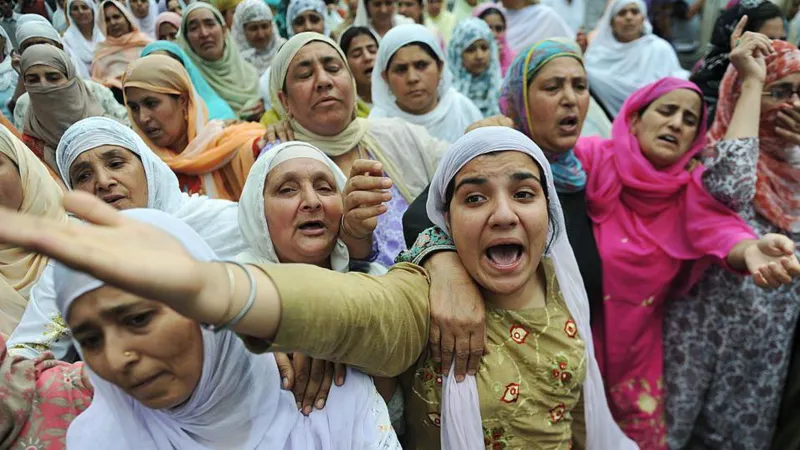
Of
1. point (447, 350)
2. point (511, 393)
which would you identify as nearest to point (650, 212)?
point (511, 393)

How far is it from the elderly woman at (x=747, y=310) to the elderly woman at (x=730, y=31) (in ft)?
1.69

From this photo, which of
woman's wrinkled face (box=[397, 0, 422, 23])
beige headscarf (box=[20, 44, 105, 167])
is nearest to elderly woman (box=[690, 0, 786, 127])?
beige headscarf (box=[20, 44, 105, 167])

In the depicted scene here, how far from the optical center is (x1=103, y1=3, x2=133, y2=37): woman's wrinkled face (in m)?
4.37

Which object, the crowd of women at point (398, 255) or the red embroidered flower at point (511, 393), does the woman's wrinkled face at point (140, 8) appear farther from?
the red embroidered flower at point (511, 393)

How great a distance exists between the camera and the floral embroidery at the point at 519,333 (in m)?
1.48

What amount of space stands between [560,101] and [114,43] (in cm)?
395

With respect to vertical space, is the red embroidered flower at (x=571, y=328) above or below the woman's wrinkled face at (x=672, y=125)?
below

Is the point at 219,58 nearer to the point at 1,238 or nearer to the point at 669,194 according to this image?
the point at 669,194

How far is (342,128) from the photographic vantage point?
97.0 inches

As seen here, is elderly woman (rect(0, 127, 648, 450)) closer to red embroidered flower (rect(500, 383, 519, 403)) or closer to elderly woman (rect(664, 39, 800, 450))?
red embroidered flower (rect(500, 383, 519, 403))

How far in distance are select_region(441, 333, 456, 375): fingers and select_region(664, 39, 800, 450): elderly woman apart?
55.5 inches

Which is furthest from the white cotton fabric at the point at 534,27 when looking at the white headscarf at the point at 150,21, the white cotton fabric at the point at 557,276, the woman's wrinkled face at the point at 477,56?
the white cotton fabric at the point at 557,276

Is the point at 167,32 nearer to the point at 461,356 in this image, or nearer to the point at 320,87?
the point at 320,87

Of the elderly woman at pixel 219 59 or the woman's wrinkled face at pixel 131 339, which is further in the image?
the elderly woman at pixel 219 59
